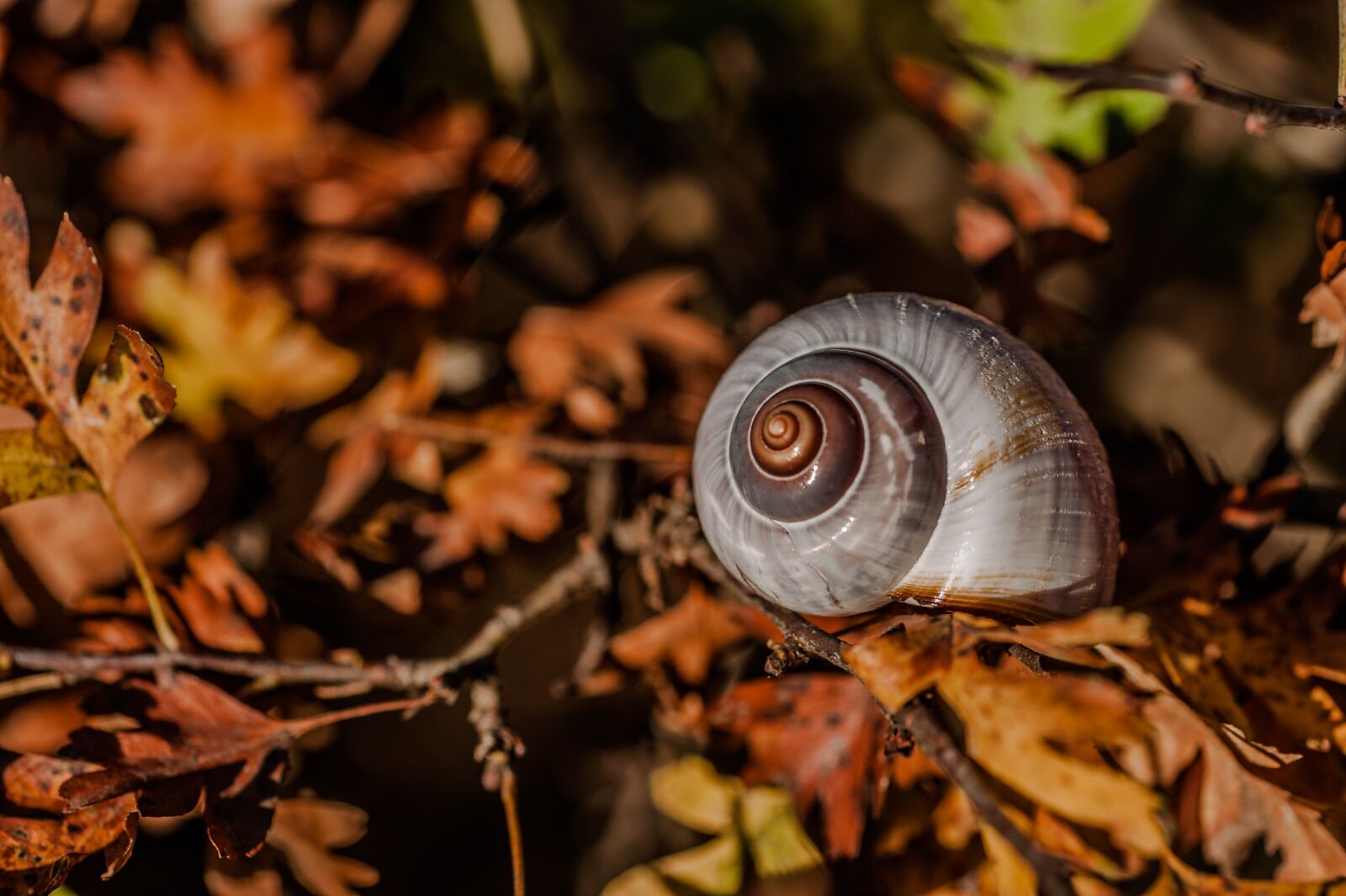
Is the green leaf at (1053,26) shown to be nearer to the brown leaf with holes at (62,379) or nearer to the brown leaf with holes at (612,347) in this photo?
the brown leaf with holes at (612,347)

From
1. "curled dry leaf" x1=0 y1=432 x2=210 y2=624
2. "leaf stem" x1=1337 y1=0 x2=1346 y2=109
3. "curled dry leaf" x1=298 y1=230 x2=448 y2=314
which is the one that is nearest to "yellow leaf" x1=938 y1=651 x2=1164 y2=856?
"leaf stem" x1=1337 y1=0 x2=1346 y2=109

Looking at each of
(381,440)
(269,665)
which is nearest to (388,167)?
(381,440)

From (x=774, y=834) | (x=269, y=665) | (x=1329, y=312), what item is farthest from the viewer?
(x=774, y=834)

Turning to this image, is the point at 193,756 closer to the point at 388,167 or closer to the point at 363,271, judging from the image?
the point at 363,271

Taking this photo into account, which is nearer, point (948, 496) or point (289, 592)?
point (948, 496)

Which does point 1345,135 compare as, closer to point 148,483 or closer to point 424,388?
point 424,388

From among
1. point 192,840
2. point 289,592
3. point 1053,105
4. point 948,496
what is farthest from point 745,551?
point 192,840
